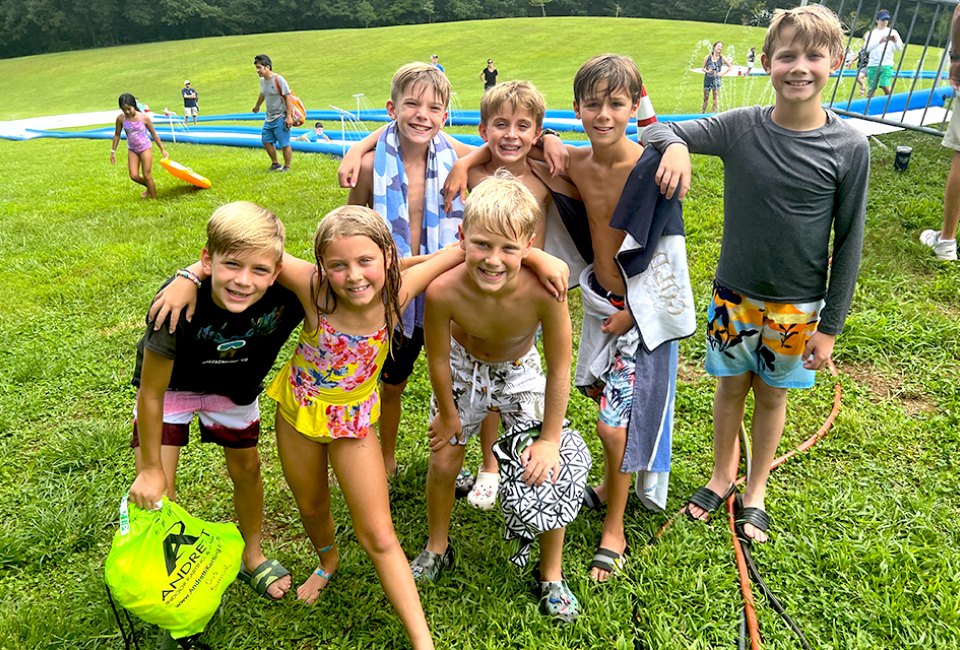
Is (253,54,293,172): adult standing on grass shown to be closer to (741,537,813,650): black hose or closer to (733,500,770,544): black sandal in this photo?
(733,500,770,544): black sandal

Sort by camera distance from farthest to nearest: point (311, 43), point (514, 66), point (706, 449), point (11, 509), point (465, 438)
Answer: point (311, 43) → point (514, 66) → point (706, 449) → point (11, 509) → point (465, 438)

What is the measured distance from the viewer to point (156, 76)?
35750 millimetres

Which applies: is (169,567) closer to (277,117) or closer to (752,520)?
(752,520)

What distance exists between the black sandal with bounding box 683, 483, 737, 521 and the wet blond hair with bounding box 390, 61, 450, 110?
82.4 inches

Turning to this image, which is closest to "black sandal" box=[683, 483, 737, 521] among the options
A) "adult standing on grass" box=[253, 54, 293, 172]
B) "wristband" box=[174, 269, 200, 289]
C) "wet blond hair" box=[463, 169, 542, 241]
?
"wet blond hair" box=[463, 169, 542, 241]

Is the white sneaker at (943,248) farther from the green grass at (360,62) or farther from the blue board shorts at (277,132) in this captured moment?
the green grass at (360,62)

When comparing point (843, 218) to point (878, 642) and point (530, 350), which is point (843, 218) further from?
point (878, 642)

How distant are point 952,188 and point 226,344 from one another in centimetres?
486

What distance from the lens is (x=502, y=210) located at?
7.16 ft

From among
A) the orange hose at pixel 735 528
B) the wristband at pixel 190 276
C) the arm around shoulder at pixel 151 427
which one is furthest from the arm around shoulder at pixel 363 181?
the orange hose at pixel 735 528

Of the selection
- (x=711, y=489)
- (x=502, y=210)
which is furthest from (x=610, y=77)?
(x=711, y=489)

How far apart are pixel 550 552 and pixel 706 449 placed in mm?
1323

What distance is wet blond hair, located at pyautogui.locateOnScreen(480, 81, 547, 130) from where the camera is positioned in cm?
262

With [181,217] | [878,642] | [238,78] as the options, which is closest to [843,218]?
[878,642]
